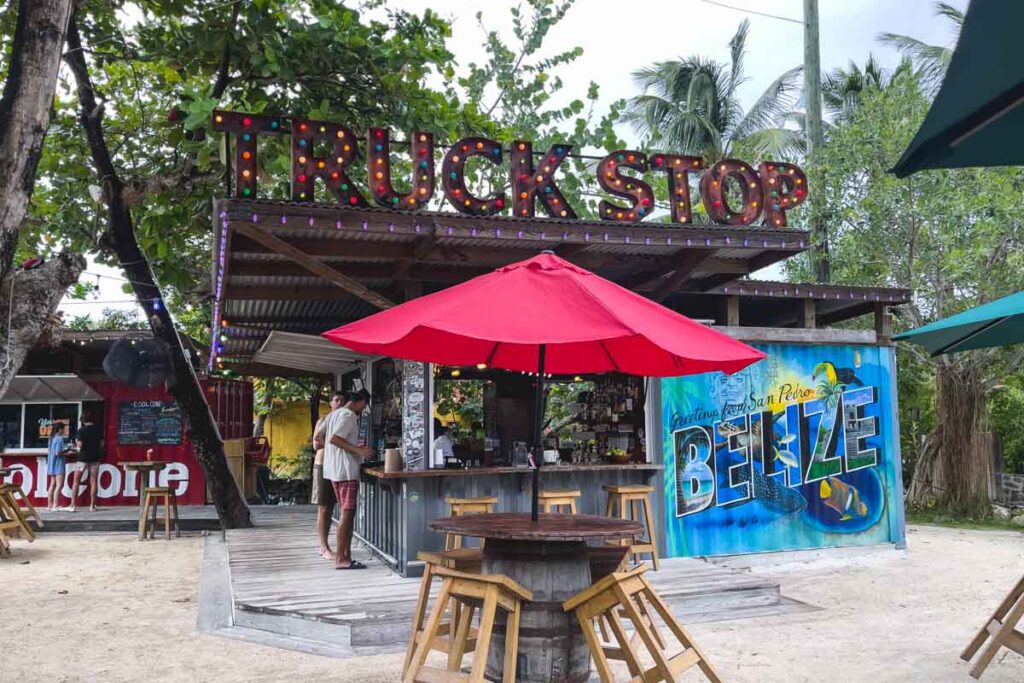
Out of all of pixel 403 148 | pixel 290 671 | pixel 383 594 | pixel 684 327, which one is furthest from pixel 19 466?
pixel 684 327

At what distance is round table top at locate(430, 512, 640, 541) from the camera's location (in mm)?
4156

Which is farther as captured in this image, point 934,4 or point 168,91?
point 934,4

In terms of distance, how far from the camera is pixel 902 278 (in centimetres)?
1431

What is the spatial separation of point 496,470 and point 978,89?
20.2ft

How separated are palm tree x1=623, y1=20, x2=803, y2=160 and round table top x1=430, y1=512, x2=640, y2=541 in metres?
22.3

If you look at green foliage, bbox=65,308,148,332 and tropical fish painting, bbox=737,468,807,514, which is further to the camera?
green foliage, bbox=65,308,148,332

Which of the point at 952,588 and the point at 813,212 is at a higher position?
the point at 813,212

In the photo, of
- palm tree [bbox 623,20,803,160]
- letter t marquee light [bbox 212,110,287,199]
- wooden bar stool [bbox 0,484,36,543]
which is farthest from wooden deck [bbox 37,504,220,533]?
palm tree [bbox 623,20,803,160]

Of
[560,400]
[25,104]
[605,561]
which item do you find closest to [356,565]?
[605,561]

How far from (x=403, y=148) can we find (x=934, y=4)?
18.7m

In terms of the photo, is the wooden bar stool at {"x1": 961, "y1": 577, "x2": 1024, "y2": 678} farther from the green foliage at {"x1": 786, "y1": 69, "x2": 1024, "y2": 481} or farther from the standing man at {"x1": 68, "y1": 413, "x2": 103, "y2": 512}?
the standing man at {"x1": 68, "y1": 413, "x2": 103, "y2": 512}

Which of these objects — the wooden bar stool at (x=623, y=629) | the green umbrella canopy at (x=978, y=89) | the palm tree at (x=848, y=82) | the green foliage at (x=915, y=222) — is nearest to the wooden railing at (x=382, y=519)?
the wooden bar stool at (x=623, y=629)

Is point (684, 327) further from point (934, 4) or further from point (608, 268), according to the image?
point (934, 4)

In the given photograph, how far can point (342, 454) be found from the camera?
7.67 meters
